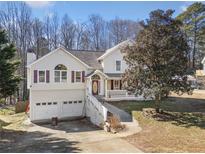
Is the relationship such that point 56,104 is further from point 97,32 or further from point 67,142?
point 97,32

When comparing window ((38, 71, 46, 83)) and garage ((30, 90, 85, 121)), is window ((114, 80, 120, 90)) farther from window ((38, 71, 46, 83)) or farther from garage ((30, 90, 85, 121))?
window ((38, 71, 46, 83))

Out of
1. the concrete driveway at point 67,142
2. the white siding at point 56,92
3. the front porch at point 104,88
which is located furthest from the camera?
the front porch at point 104,88

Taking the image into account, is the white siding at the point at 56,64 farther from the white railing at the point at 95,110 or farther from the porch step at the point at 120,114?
the porch step at the point at 120,114

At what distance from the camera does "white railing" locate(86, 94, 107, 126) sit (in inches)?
998

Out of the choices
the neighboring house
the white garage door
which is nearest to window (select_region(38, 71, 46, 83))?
the neighboring house

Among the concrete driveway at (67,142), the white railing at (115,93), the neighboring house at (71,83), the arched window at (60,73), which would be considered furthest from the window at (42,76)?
the white railing at (115,93)

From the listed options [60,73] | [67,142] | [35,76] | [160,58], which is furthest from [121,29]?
[67,142]

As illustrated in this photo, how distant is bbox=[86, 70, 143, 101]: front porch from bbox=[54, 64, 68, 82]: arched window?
8.72 ft

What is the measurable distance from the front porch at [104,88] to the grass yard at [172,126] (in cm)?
160

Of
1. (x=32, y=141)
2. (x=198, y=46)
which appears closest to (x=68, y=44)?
(x=198, y=46)

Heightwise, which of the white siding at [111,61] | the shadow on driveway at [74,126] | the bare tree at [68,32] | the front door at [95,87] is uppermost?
the bare tree at [68,32]

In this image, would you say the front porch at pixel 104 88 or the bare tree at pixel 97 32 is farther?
the bare tree at pixel 97 32

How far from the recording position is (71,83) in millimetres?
29891

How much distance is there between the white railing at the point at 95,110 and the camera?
2534 cm
